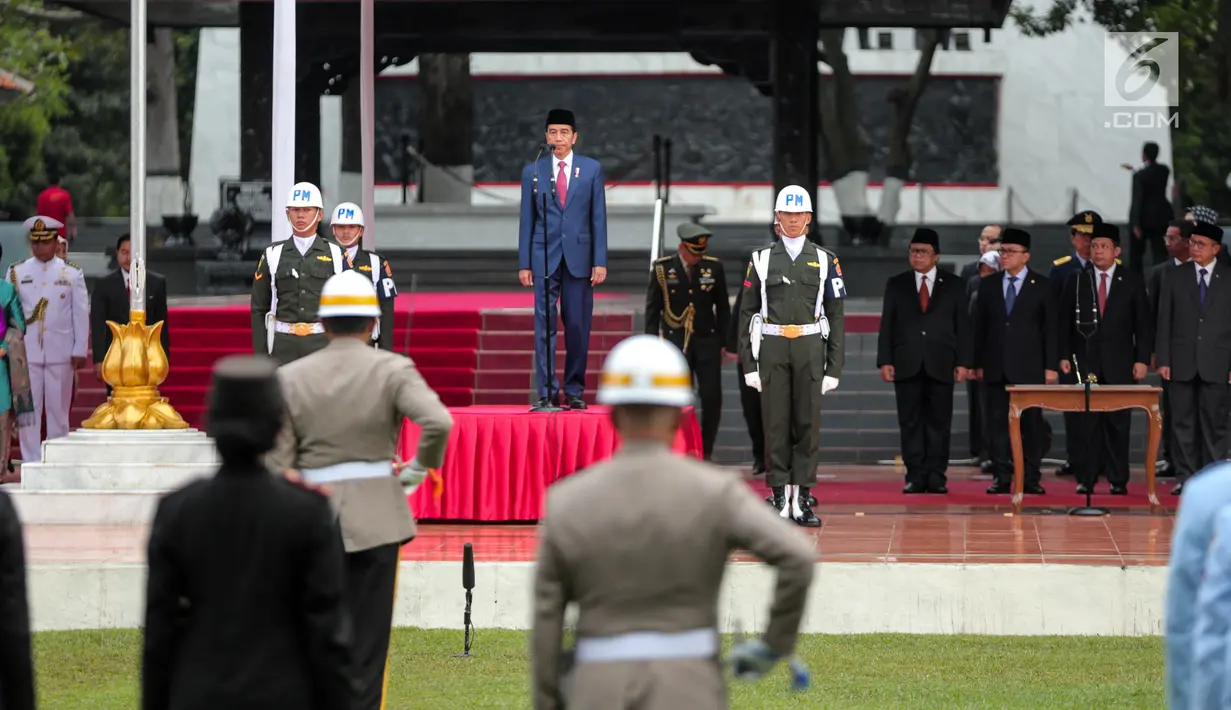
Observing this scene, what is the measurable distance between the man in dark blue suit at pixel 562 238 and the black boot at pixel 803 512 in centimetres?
155

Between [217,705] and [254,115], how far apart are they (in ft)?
66.4

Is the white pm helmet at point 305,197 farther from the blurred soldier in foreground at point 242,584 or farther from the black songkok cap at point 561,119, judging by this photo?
the blurred soldier in foreground at point 242,584

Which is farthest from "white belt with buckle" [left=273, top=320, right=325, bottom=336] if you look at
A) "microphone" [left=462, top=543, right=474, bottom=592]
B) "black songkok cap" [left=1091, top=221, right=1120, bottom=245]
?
"black songkok cap" [left=1091, top=221, right=1120, bottom=245]

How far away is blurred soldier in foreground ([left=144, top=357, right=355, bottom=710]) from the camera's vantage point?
445 cm

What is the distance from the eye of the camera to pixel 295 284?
11672 mm

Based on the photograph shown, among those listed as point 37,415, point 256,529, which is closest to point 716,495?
point 256,529

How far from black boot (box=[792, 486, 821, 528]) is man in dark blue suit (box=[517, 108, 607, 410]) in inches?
60.9

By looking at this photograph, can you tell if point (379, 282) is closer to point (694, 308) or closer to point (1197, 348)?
point (694, 308)

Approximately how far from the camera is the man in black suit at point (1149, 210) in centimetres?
2158

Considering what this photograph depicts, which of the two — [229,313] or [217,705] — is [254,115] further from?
[217,705]

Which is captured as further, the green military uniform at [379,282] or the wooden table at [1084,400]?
the wooden table at [1084,400]

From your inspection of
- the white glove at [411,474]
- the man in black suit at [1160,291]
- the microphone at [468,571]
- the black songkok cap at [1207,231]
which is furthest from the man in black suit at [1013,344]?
the white glove at [411,474]

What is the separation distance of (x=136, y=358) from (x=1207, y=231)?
7113mm

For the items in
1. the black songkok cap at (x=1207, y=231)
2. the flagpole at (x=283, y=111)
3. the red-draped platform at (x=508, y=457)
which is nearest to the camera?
the red-draped platform at (x=508, y=457)
